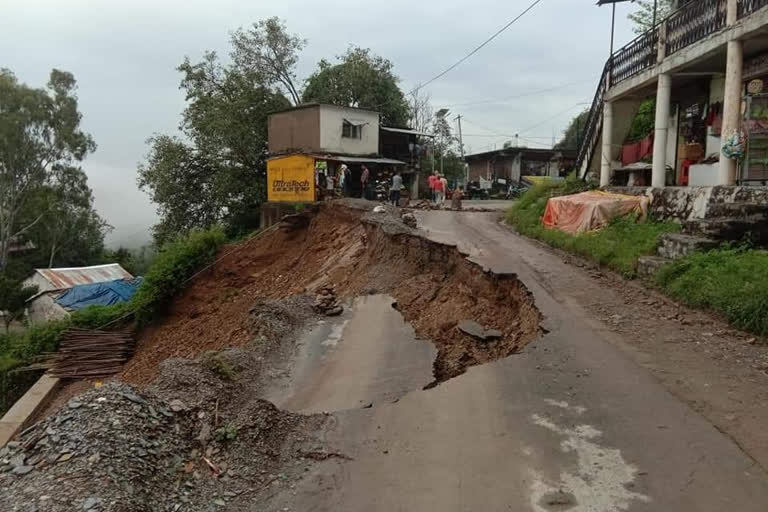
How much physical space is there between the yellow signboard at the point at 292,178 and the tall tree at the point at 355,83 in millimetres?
8417

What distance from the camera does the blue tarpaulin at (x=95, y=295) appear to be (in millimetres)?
24312

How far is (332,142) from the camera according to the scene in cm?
3012

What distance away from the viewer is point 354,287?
11938 millimetres

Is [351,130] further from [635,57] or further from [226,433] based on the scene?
[226,433]

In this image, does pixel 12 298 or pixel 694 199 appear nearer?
pixel 694 199

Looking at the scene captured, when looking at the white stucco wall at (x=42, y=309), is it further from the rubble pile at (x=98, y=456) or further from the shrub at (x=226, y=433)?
the shrub at (x=226, y=433)

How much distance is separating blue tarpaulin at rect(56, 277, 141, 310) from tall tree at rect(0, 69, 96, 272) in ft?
32.5

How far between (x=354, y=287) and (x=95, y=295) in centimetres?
1749

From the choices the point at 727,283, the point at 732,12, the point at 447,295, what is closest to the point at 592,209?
the point at 732,12

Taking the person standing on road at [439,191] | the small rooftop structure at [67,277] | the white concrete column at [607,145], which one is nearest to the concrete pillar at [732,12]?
the white concrete column at [607,145]

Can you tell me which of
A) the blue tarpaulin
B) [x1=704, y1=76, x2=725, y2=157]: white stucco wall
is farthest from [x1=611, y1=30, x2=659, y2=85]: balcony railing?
the blue tarpaulin

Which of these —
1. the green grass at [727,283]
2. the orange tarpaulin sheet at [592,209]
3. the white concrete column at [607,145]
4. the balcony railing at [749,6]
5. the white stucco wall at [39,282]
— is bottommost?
the white stucco wall at [39,282]

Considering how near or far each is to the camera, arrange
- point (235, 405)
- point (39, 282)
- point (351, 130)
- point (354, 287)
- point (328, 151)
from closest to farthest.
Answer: point (235, 405), point (354, 287), point (39, 282), point (328, 151), point (351, 130)

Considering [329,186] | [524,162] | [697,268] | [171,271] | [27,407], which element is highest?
[524,162]
